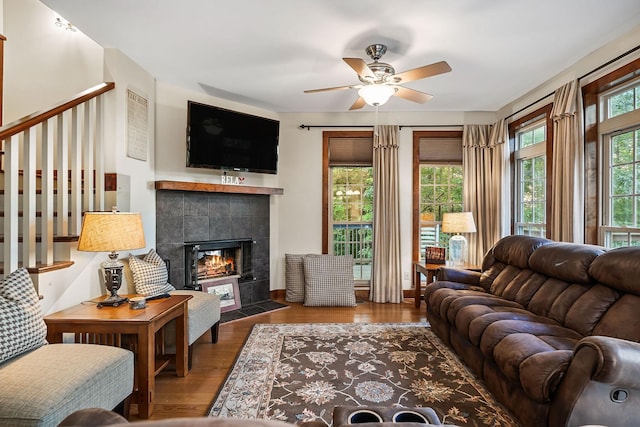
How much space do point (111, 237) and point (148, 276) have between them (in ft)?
2.71

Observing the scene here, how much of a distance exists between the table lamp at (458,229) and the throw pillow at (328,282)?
4.50 ft

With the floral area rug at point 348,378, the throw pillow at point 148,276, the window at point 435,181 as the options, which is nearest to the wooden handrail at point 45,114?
the throw pillow at point 148,276

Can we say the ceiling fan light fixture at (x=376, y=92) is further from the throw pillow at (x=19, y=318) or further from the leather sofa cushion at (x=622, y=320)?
the throw pillow at (x=19, y=318)

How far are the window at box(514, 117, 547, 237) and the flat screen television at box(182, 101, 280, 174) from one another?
320cm

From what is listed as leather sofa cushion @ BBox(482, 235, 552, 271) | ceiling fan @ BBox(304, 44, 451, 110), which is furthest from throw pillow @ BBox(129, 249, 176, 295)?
leather sofa cushion @ BBox(482, 235, 552, 271)

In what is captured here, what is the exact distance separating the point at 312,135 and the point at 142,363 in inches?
146

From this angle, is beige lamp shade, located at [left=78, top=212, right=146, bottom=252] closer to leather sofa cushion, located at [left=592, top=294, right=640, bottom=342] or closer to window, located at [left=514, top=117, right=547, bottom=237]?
leather sofa cushion, located at [left=592, top=294, right=640, bottom=342]

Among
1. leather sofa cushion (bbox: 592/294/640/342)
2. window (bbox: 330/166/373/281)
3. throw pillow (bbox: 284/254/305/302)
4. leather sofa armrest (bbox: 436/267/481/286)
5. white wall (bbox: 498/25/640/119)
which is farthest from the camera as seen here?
window (bbox: 330/166/373/281)

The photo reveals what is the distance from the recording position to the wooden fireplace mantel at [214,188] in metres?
3.70

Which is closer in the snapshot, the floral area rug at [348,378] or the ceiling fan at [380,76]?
the floral area rug at [348,378]

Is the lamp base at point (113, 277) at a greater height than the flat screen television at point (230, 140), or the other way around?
the flat screen television at point (230, 140)

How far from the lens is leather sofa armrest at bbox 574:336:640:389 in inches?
58.7

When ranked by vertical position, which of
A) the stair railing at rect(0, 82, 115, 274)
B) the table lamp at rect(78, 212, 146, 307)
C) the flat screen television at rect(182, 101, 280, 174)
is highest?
the flat screen television at rect(182, 101, 280, 174)

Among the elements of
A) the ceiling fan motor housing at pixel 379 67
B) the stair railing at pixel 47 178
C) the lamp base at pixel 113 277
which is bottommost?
the lamp base at pixel 113 277
